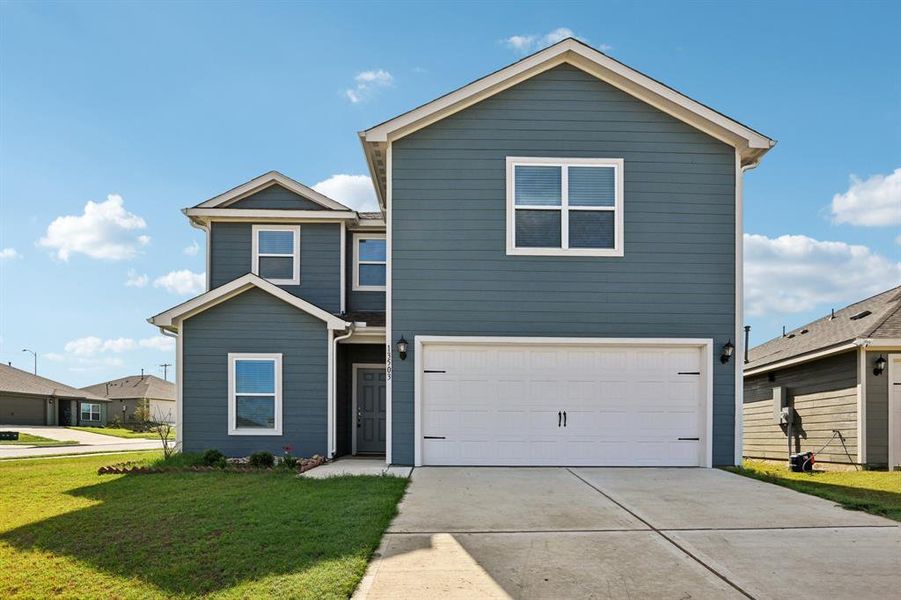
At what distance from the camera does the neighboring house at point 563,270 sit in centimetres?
1097

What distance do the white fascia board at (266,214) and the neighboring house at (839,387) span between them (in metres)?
11.1

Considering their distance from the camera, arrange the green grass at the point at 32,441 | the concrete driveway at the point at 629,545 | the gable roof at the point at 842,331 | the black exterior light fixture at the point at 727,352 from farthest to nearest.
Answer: the green grass at the point at 32,441 < the gable roof at the point at 842,331 < the black exterior light fixture at the point at 727,352 < the concrete driveway at the point at 629,545

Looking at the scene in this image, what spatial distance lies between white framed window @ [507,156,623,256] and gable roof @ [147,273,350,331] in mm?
3891

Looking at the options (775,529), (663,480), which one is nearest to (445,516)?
(775,529)

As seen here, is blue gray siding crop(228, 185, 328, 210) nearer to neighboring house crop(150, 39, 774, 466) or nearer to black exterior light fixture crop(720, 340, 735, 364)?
neighboring house crop(150, 39, 774, 466)

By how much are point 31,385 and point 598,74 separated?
3923cm

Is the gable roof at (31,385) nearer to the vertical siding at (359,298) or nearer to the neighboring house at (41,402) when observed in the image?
the neighboring house at (41,402)

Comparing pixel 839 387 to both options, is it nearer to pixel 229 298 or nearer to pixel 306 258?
pixel 306 258

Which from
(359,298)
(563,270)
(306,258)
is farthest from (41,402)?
(563,270)

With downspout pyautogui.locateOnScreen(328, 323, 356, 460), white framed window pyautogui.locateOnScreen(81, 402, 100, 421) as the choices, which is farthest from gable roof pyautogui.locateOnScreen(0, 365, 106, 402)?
downspout pyautogui.locateOnScreen(328, 323, 356, 460)

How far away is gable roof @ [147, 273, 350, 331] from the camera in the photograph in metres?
12.2

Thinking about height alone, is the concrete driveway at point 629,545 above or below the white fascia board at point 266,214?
below

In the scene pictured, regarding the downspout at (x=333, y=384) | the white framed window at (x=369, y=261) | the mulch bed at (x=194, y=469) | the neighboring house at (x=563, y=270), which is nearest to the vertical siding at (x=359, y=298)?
the white framed window at (x=369, y=261)

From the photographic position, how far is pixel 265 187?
14.6 metres
